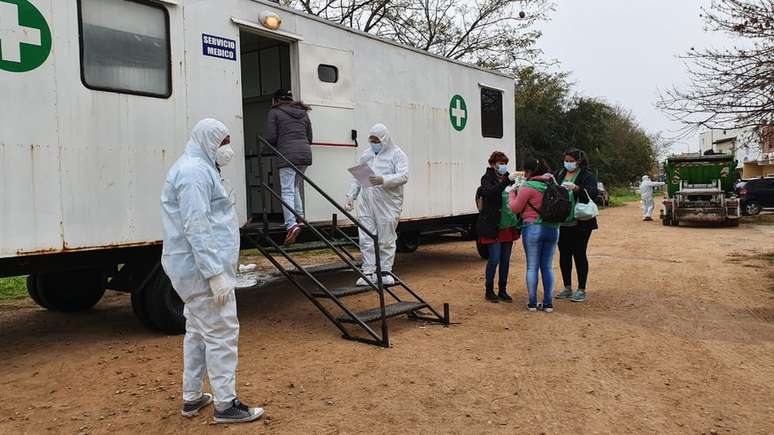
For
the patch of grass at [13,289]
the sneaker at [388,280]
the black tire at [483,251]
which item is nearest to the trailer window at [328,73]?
the sneaker at [388,280]

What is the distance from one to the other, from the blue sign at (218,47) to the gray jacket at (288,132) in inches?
27.0

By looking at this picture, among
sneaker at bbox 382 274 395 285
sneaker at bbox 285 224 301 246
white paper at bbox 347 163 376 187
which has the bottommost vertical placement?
sneaker at bbox 382 274 395 285

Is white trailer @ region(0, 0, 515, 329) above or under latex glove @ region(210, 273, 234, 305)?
above

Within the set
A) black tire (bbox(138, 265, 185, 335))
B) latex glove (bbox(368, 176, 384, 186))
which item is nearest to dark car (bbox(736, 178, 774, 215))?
latex glove (bbox(368, 176, 384, 186))

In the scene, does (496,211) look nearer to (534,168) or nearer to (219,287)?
(534,168)

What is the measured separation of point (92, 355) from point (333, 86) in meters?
3.64

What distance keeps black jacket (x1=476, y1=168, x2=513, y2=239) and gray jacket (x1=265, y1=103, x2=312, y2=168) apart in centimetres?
196

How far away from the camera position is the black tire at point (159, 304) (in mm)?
5180

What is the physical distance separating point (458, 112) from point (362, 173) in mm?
3429

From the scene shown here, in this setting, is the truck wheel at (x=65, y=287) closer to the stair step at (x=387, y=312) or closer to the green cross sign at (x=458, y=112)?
the stair step at (x=387, y=312)

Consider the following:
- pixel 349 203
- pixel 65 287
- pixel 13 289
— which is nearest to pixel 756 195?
pixel 349 203

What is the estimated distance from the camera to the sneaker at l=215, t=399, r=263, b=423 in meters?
3.38

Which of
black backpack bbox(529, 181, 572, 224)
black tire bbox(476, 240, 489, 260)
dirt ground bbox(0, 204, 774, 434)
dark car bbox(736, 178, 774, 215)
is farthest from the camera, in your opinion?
dark car bbox(736, 178, 774, 215)

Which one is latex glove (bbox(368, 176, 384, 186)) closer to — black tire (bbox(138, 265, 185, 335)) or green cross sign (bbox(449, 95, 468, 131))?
black tire (bbox(138, 265, 185, 335))
